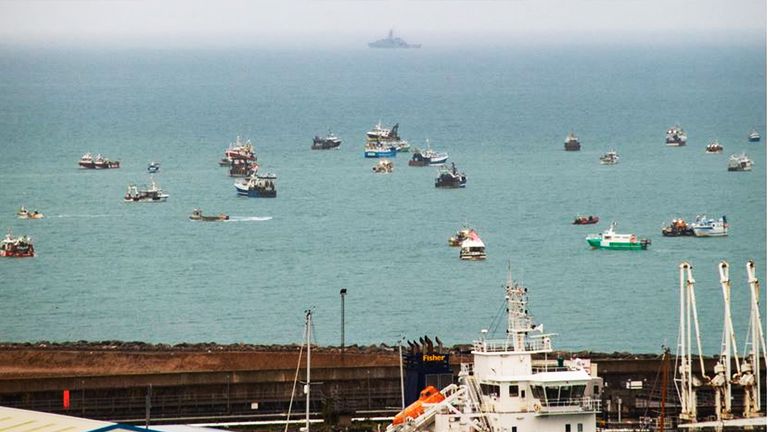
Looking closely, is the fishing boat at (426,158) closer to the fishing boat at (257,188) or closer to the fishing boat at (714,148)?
the fishing boat at (257,188)

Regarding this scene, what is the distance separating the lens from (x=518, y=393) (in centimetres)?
3538

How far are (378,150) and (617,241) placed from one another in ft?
108

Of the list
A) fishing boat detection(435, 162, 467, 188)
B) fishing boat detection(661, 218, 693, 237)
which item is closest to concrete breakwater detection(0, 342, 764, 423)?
fishing boat detection(661, 218, 693, 237)

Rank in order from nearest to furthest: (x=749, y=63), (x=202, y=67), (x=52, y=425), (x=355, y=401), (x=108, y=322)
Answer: (x=52, y=425), (x=355, y=401), (x=108, y=322), (x=749, y=63), (x=202, y=67)

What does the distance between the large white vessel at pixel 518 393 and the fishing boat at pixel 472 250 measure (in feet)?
172

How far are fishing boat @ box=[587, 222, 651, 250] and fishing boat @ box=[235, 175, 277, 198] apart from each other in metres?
20.4

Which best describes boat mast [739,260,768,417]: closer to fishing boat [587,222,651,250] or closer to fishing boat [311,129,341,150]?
fishing boat [587,222,651,250]

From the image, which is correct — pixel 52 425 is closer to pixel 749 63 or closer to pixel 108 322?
pixel 108 322

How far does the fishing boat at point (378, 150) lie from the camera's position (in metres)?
120

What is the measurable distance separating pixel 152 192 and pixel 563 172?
21825 millimetres

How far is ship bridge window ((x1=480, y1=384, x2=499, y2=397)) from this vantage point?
35.5 m

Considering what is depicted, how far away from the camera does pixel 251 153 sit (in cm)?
11919

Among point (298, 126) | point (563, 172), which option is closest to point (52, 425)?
point (563, 172)

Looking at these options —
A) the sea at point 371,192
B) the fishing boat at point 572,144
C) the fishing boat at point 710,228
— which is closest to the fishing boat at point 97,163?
the sea at point 371,192
